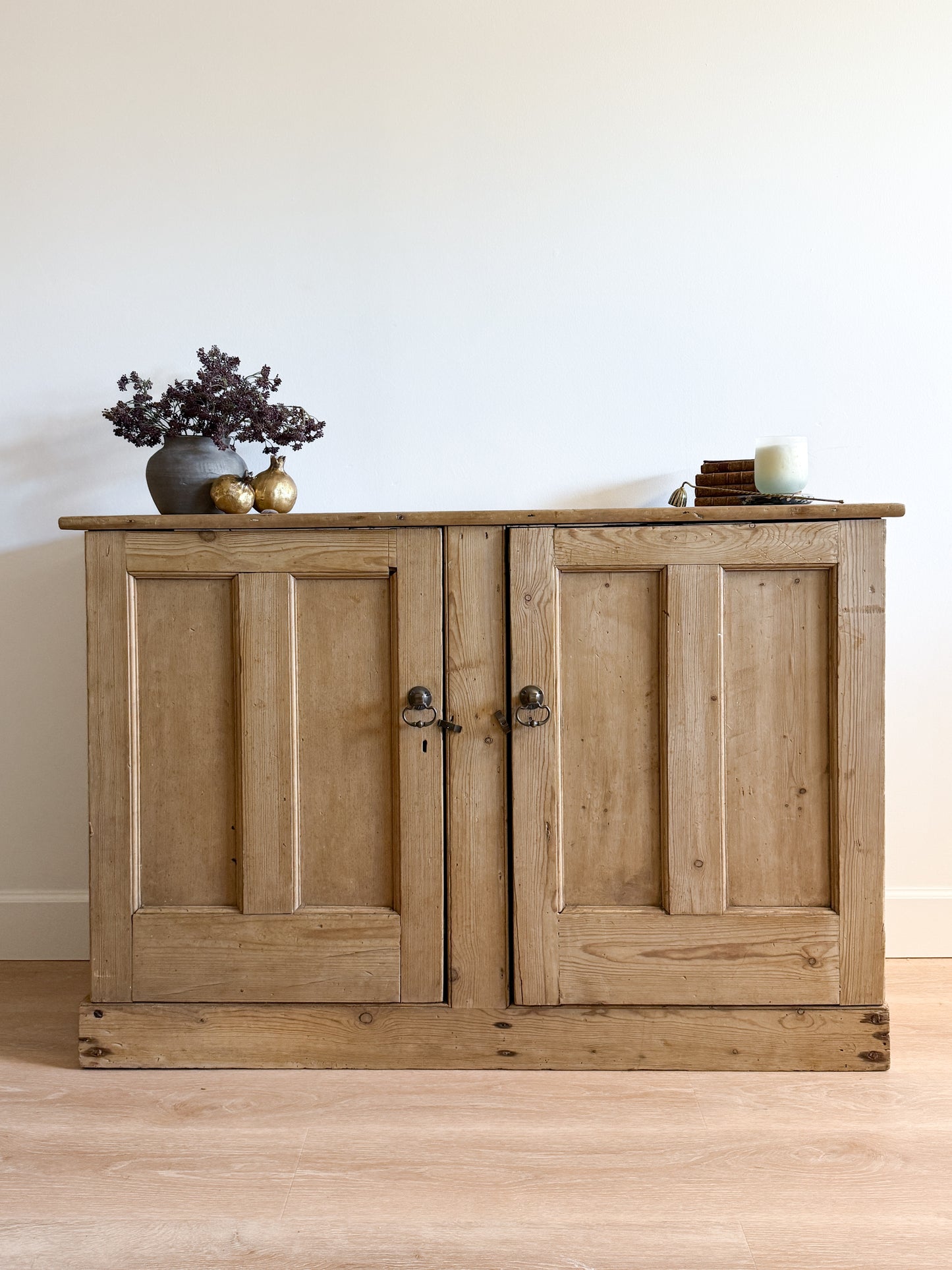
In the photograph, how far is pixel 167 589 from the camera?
1511mm

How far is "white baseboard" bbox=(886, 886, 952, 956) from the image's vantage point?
1939 mm

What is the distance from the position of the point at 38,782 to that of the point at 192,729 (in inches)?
28.3

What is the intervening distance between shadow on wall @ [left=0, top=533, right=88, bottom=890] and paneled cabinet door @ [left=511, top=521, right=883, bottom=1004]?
1.08 meters

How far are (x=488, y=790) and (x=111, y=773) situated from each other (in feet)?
2.09

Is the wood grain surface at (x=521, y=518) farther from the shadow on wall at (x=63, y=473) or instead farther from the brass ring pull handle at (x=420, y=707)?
the shadow on wall at (x=63, y=473)

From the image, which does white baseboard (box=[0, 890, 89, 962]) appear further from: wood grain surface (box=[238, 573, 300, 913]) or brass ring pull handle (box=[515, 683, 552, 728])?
brass ring pull handle (box=[515, 683, 552, 728])

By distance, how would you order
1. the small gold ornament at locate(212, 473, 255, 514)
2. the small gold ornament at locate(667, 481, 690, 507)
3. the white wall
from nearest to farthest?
the small gold ornament at locate(212, 473, 255, 514) → the small gold ornament at locate(667, 481, 690, 507) → the white wall

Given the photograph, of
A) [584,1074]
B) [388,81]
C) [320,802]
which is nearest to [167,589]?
[320,802]

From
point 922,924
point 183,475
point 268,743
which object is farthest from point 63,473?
point 922,924

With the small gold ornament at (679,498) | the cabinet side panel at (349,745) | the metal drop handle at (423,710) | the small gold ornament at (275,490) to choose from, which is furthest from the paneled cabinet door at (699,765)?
the small gold ornament at (275,490)

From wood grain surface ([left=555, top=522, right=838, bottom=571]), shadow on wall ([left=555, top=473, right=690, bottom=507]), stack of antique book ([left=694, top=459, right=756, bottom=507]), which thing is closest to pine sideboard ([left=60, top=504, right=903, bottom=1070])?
wood grain surface ([left=555, top=522, right=838, bottom=571])

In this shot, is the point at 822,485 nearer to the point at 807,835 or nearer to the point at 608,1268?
the point at 807,835

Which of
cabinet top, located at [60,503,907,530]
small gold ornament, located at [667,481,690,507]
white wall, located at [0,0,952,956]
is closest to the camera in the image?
cabinet top, located at [60,503,907,530]

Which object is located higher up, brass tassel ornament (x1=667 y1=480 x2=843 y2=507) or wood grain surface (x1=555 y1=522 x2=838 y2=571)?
brass tassel ornament (x1=667 y1=480 x2=843 y2=507)
